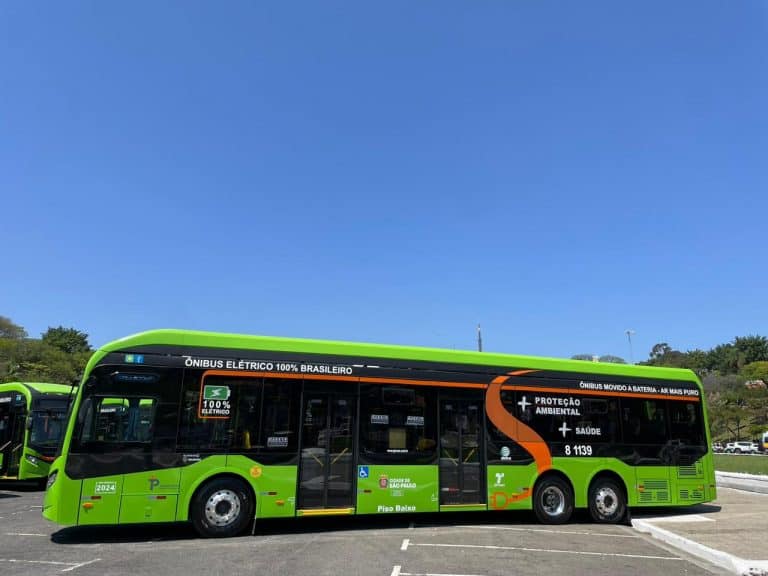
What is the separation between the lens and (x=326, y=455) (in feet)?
33.0

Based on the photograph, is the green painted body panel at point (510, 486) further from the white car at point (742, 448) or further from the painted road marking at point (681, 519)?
the white car at point (742, 448)

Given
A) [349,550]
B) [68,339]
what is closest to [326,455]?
[349,550]

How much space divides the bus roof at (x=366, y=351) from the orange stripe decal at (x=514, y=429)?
63cm

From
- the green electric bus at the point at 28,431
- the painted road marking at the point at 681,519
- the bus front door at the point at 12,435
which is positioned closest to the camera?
the painted road marking at the point at 681,519

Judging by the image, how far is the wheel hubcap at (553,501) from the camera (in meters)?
11.5

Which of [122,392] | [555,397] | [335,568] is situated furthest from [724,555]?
[122,392]

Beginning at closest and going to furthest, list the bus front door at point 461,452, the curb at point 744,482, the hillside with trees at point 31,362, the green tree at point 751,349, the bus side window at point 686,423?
1. the bus front door at point 461,452
2. the bus side window at point 686,423
3. the curb at point 744,482
4. the hillside with trees at point 31,362
5. the green tree at point 751,349

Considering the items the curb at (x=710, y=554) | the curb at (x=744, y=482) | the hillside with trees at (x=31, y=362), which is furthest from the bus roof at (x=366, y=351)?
the hillside with trees at (x=31, y=362)

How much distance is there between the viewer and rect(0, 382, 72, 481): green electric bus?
17.0 meters

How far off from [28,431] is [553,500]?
1561 centimetres

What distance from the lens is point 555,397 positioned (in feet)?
38.9

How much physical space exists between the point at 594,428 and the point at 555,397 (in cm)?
118

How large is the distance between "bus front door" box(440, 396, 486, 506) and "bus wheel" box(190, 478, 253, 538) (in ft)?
12.4

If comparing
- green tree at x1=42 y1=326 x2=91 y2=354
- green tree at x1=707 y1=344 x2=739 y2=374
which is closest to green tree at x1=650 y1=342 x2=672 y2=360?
green tree at x1=707 y1=344 x2=739 y2=374
